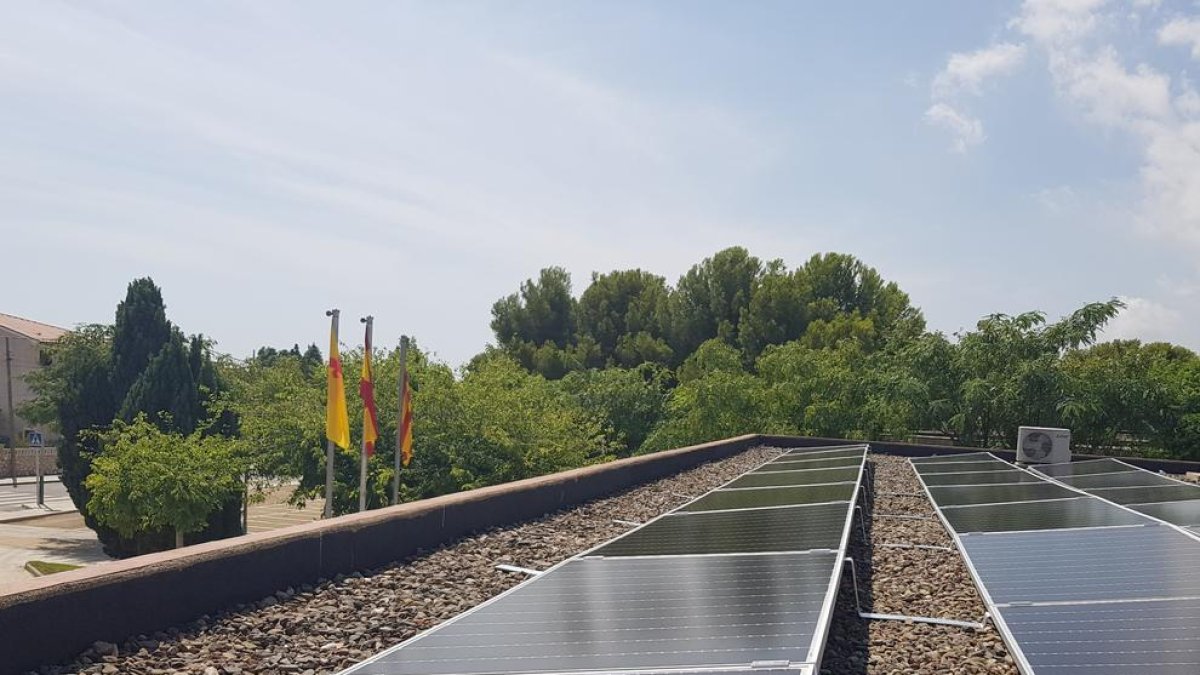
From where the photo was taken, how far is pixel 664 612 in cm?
468

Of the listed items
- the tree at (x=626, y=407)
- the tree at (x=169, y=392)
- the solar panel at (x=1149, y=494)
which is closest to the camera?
the solar panel at (x=1149, y=494)

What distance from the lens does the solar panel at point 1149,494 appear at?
966cm

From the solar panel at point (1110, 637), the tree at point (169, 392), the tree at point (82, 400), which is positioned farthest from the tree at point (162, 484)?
the solar panel at point (1110, 637)

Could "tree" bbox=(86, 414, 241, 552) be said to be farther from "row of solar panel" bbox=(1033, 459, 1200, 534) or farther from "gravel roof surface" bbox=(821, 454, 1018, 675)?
"row of solar panel" bbox=(1033, 459, 1200, 534)

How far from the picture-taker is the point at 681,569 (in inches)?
230

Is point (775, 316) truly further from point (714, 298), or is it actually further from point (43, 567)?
point (43, 567)

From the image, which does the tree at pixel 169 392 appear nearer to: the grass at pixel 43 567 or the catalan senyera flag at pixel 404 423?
the grass at pixel 43 567

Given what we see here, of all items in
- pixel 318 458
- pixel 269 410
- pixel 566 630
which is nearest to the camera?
pixel 566 630

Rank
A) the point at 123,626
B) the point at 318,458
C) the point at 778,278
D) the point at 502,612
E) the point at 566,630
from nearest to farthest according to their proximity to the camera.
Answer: the point at 566,630, the point at 502,612, the point at 123,626, the point at 318,458, the point at 778,278

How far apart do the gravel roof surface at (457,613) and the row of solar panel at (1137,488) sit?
1919 millimetres

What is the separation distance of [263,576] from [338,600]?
1.94 feet

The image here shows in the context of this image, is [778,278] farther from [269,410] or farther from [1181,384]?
[269,410]

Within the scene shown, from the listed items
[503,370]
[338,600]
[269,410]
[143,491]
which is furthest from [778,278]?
[338,600]

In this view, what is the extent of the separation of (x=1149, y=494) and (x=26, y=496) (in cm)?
5230
